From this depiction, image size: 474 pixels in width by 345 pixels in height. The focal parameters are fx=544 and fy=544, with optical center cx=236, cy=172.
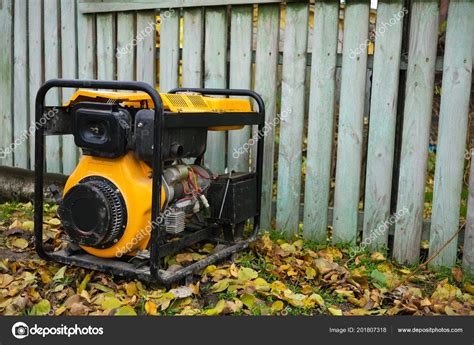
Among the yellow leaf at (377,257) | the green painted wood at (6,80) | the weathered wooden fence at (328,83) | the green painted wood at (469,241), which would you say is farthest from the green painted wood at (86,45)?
the green painted wood at (469,241)

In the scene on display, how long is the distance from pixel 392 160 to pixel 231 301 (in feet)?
4.76

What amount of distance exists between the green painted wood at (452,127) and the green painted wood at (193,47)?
1.70 m

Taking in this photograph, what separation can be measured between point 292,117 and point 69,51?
2.09m

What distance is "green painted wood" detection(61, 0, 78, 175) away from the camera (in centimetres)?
456

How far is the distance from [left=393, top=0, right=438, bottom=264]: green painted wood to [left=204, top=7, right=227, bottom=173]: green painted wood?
129 centimetres

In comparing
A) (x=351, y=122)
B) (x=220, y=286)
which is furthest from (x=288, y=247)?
(x=351, y=122)

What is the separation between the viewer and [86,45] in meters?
4.52

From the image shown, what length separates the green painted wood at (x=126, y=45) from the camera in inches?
168

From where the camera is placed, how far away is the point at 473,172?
3.26 metres

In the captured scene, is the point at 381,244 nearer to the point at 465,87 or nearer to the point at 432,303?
the point at 432,303

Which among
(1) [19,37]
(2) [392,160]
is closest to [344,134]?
(2) [392,160]

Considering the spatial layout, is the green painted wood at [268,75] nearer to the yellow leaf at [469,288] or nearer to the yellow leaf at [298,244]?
the yellow leaf at [298,244]

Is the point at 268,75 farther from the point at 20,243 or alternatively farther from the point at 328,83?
the point at 20,243

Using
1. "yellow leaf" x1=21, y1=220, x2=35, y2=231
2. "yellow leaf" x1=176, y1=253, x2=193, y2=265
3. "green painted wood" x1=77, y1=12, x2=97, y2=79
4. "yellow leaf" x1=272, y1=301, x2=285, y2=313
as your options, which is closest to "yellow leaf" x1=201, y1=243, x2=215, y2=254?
"yellow leaf" x1=176, y1=253, x2=193, y2=265
